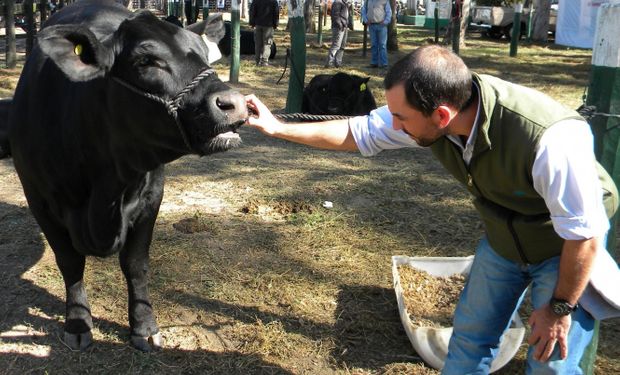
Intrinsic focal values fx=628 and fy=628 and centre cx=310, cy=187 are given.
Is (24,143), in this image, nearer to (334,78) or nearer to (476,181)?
(476,181)

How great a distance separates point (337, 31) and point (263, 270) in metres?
9.36

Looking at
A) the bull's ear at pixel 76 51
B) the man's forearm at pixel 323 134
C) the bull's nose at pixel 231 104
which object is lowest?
the man's forearm at pixel 323 134

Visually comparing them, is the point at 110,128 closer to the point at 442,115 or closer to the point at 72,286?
the point at 72,286

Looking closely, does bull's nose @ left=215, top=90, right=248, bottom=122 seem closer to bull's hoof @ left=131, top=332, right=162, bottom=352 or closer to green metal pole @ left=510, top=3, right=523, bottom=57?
bull's hoof @ left=131, top=332, right=162, bottom=352

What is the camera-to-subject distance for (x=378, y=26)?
42.8 feet

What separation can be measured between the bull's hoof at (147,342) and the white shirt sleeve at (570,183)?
223 cm

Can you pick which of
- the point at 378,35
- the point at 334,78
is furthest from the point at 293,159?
the point at 378,35

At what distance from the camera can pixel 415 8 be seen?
3575cm

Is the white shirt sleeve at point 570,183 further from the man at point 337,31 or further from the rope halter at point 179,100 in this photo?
the man at point 337,31

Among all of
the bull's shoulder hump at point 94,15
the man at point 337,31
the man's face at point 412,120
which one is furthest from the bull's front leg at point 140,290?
the man at point 337,31

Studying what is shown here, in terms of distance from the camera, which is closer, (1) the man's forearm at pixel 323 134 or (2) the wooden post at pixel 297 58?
(1) the man's forearm at pixel 323 134

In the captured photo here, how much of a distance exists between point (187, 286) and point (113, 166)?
1250 mm

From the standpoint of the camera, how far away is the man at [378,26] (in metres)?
12.9

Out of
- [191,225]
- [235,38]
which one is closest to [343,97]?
[235,38]
